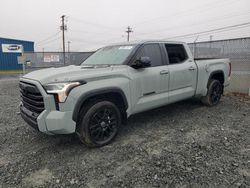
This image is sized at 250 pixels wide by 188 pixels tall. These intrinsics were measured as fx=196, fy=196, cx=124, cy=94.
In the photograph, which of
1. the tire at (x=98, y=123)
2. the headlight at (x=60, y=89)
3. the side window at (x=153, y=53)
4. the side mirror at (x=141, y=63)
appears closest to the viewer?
the headlight at (x=60, y=89)

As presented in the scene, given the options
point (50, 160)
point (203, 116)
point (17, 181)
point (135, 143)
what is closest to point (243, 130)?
point (203, 116)

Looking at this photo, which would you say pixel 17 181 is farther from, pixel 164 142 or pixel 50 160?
pixel 164 142

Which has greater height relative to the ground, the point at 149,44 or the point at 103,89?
the point at 149,44

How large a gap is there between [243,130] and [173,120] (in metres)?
1.43

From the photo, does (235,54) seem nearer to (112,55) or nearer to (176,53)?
(176,53)

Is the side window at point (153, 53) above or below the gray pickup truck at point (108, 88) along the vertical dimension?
above

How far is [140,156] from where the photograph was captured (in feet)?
9.98

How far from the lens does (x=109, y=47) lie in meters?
4.74

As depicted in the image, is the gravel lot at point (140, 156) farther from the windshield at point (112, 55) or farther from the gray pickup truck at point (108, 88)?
the windshield at point (112, 55)

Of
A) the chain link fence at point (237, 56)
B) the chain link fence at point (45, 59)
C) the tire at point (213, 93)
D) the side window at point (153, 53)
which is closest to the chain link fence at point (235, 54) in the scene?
the chain link fence at point (237, 56)

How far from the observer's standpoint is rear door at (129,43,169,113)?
3.70m

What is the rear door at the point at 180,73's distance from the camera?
14.4 feet

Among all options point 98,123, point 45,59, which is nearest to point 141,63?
point 98,123

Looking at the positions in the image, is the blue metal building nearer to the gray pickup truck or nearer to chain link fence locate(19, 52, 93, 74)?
chain link fence locate(19, 52, 93, 74)
